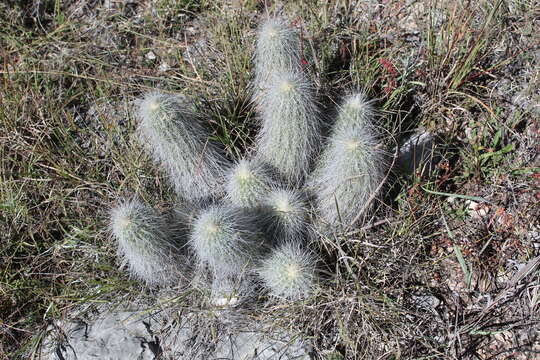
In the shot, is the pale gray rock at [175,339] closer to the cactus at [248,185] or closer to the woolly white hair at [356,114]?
the cactus at [248,185]

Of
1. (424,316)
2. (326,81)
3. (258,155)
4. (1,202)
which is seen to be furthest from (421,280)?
(1,202)

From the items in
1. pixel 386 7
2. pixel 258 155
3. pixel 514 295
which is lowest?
pixel 514 295

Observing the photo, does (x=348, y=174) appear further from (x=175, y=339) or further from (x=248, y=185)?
(x=175, y=339)

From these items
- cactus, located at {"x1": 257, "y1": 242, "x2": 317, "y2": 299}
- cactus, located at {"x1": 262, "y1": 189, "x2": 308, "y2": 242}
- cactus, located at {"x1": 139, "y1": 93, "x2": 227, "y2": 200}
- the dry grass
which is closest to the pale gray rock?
the dry grass

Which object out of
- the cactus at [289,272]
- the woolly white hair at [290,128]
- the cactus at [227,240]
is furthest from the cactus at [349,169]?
the cactus at [227,240]

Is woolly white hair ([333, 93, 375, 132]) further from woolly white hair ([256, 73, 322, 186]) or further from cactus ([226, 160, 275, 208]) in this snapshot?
cactus ([226, 160, 275, 208])

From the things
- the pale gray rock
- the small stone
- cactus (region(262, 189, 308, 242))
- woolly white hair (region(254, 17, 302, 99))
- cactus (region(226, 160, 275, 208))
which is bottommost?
the pale gray rock

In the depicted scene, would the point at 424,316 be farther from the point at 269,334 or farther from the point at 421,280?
the point at 269,334

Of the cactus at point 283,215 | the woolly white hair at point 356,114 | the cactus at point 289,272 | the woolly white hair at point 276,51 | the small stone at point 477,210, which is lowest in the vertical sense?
the small stone at point 477,210
